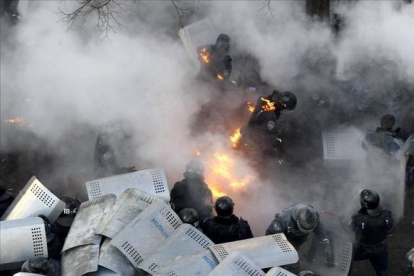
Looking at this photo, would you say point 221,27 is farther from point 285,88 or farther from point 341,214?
point 341,214

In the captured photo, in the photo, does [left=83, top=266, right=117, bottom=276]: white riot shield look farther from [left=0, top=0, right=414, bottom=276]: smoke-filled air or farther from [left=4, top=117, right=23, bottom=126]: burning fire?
[left=4, top=117, right=23, bottom=126]: burning fire

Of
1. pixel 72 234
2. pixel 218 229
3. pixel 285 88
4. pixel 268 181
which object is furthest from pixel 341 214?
pixel 72 234

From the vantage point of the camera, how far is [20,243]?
6.63 m

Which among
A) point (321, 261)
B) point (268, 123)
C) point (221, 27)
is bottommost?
point (321, 261)

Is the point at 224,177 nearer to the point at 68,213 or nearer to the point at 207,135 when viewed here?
the point at 207,135

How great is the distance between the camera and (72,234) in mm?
6734

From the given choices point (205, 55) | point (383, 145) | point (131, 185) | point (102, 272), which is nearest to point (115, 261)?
point (102, 272)

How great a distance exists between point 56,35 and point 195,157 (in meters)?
3.27

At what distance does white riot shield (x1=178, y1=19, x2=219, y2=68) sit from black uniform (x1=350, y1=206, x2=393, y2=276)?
14.9 ft

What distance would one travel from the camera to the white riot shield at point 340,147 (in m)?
8.69

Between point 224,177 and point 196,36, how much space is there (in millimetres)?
2939

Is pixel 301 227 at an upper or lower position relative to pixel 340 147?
lower

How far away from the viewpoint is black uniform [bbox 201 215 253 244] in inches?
269

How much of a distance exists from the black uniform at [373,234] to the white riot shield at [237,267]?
5.45 feet
